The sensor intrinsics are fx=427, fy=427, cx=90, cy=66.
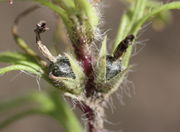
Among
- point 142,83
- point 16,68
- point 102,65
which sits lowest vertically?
point 102,65

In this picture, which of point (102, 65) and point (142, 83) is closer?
point (102, 65)

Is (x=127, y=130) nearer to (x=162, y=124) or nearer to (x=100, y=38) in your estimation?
(x=162, y=124)

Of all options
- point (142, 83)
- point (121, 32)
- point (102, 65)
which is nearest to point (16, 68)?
point (102, 65)

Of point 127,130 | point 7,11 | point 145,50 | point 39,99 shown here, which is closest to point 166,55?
point 145,50

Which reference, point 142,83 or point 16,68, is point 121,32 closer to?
point 16,68

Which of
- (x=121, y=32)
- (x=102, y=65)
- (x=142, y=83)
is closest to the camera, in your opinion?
(x=102, y=65)

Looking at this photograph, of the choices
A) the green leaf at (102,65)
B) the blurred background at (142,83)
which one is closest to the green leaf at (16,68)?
the green leaf at (102,65)

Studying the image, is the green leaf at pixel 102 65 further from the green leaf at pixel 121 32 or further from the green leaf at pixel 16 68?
the green leaf at pixel 16 68

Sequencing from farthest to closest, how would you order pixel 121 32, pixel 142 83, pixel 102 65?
pixel 142 83 → pixel 121 32 → pixel 102 65
